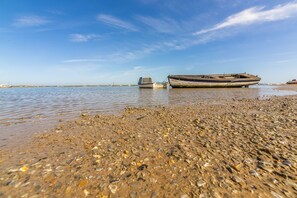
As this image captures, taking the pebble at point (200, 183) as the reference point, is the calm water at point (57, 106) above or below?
below

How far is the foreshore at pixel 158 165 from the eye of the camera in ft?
11.1

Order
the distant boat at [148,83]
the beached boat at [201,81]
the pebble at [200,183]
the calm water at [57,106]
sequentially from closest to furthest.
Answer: the pebble at [200,183], the calm water at [57,106], the beached boat at [201,81], the distant boat at [148,83]

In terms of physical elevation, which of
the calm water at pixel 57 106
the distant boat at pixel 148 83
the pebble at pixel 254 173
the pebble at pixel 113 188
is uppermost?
the distant boat at pixel 148 83

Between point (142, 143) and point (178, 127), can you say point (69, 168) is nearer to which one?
point (142, 143)

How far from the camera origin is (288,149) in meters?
5.07

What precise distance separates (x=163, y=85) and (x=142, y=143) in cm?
6196

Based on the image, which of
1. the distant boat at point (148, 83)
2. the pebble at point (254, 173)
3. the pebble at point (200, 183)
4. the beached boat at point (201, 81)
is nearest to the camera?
the pebble at point (200, 183)

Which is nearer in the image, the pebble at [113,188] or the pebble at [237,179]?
the pebble at [113,188]

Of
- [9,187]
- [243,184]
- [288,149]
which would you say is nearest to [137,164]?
[243,184]

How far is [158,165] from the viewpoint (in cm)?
440

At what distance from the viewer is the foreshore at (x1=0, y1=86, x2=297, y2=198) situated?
3.38 m

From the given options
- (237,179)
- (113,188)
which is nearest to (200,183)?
(237,179)

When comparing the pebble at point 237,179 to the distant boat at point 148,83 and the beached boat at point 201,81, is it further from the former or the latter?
the distant boat at point 148,83

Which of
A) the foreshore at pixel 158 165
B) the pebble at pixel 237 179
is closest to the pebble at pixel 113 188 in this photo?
the foreshore at pixel 158 165
